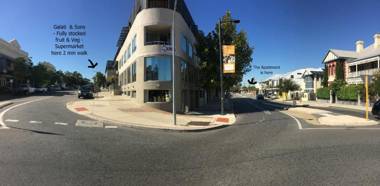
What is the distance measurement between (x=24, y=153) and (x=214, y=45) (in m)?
23.8

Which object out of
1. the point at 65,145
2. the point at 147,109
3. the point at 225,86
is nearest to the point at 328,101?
the point at 225,86

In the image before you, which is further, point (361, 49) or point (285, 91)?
point (285, 91)

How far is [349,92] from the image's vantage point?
42125mm

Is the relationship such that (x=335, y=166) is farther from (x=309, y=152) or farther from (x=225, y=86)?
(x=225, y=86)

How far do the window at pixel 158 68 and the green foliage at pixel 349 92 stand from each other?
2949cm

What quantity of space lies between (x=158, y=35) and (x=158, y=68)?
134 inches

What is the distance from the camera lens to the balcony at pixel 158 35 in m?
23.9

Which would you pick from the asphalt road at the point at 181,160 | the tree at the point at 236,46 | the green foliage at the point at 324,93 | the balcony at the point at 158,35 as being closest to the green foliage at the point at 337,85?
the green foliage at the point at 324,93

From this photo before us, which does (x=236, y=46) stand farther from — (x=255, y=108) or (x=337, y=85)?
(x=337, y=85)

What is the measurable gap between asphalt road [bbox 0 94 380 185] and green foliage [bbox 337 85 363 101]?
31842 mm

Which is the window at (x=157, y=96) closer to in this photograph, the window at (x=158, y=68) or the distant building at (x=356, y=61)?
the window at (x=158, y=68)

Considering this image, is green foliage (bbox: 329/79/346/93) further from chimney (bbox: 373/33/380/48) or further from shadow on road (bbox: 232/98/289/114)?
shadow on road (bbox: 232/98/289/114)

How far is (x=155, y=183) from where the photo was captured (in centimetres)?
587

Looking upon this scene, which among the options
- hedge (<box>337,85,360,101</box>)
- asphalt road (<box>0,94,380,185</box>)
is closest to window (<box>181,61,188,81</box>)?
asphalt road (<box>0,94,380,185</box>)
